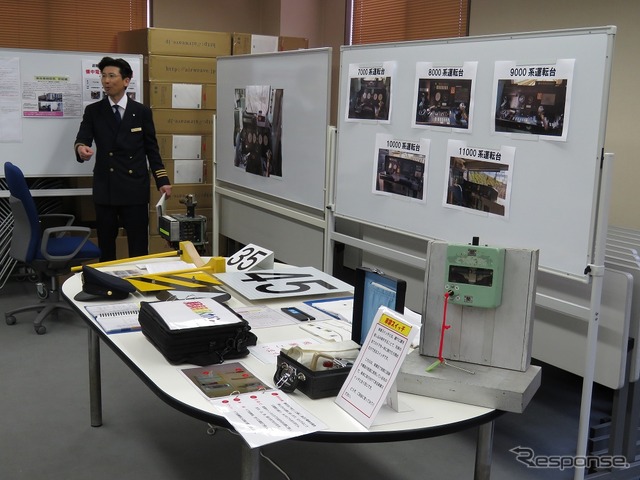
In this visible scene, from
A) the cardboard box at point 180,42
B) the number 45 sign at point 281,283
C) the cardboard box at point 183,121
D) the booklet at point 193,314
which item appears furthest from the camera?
the cardboard box at point 183,121

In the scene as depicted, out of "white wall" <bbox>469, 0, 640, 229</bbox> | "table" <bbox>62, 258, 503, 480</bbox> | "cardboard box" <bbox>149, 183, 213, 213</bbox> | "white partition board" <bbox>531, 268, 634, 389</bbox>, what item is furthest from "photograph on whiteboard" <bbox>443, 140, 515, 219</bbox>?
"cardboard box" <bbox>149, 183, 213, 213</bbox>

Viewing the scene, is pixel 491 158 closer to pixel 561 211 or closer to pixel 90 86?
pixel 561 211

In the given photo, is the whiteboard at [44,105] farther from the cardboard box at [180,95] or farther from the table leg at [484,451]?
the table leg at [484,451]

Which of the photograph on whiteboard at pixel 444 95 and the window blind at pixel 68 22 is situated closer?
the photograph on whiteboard at pixel 444 95

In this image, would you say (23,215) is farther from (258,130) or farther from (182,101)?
(182,101)

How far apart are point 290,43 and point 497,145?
3448 mm

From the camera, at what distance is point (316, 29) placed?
6551 millimetres

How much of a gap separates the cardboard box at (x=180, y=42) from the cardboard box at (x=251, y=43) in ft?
0.21

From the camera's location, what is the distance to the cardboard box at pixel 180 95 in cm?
536

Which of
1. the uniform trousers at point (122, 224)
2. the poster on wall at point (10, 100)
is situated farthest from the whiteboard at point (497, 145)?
the poster on wall at point (10, 100)

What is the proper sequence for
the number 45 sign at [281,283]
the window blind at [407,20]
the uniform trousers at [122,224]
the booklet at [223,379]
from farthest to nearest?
the window blind at [407,20], the uniform trousers at [122,224], the number 45 sign at [281,283], the booklet at [223,379]

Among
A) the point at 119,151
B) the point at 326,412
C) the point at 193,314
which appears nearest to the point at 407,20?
the point at 119,151

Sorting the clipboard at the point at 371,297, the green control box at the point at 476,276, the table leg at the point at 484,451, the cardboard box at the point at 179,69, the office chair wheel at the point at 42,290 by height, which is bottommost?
the office chair wheel at the point at 42,290

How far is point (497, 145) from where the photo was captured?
2734 mm
